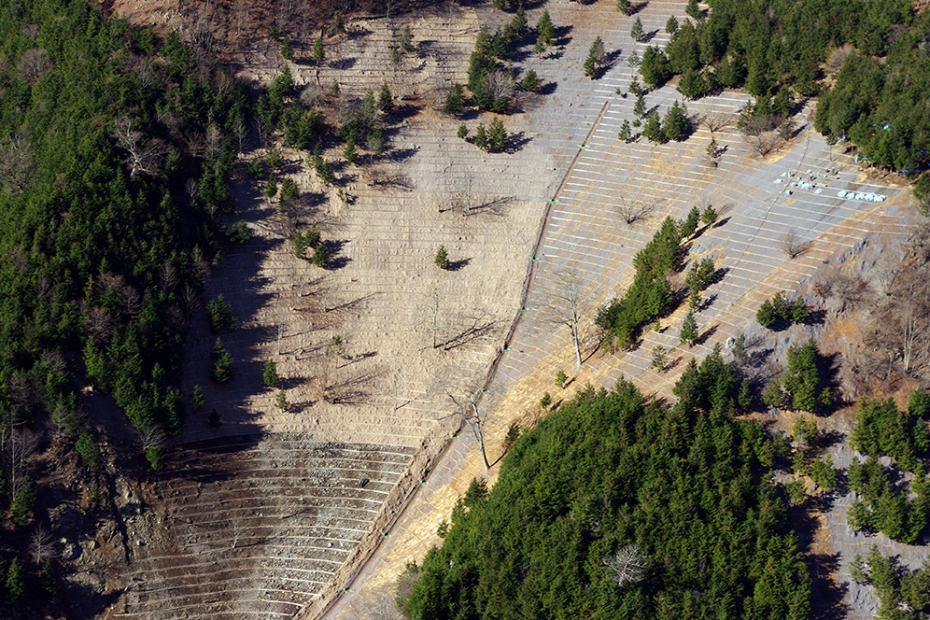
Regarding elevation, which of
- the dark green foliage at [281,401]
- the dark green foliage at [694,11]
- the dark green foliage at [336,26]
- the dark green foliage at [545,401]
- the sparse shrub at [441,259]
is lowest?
the dark green foliage at [281,401]

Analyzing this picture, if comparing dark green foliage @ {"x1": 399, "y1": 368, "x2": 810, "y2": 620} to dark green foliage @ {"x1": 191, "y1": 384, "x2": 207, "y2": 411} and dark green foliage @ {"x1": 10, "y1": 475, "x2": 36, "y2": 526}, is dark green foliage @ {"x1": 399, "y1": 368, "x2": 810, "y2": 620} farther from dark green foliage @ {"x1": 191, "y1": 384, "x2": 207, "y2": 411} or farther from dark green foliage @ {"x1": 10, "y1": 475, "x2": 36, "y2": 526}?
dark green foliage @ {"x1": 10, "y1": 475, "x2": 36, "y2": 526}

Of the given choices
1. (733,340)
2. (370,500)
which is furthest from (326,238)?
(733,340)

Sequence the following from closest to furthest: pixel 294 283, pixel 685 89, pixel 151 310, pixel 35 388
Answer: pixel 35 388 → pixel 151 310 → pixel 294 283 → pixel 685 89

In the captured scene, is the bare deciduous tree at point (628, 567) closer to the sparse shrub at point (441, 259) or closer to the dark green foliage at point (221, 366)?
the sparse shrub at point (441, 259)

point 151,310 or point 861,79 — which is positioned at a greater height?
point 861,79

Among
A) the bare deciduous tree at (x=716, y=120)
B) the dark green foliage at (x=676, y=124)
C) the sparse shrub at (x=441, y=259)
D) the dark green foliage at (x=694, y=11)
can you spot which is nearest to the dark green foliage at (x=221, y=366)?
the sparse shrub at (x=441, y=259)

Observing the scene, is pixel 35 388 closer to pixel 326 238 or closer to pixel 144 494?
pixel 144 494
